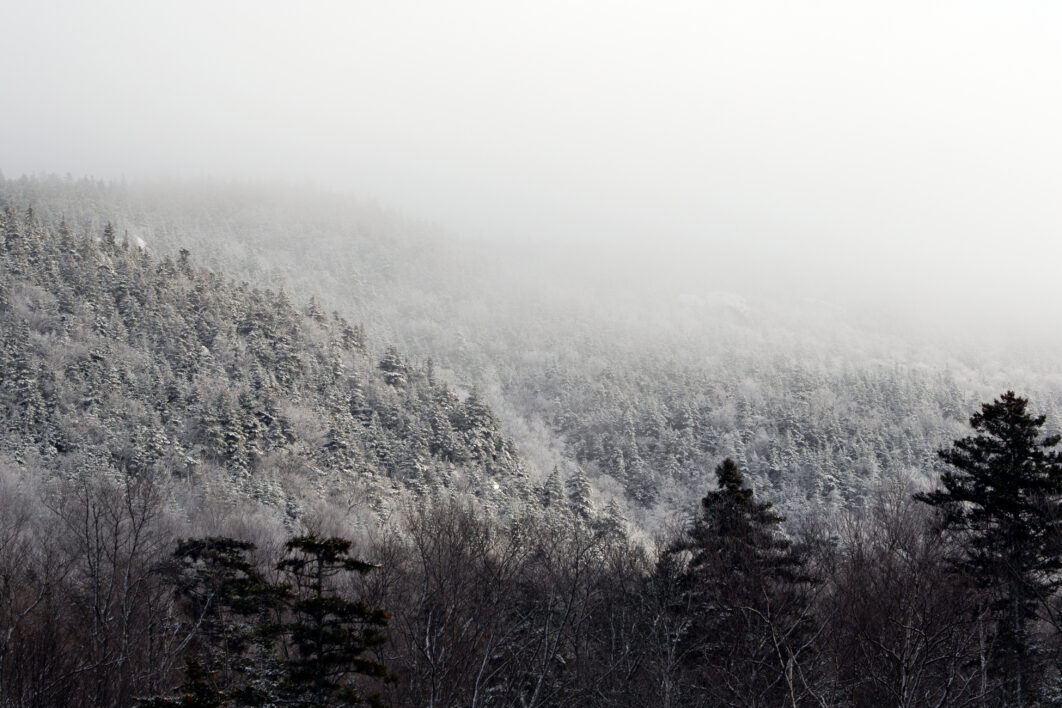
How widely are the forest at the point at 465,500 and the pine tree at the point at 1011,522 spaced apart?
0.11 meters

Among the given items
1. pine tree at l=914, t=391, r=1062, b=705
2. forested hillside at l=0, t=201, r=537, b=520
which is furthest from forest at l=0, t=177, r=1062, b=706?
forested hillside at l=0, t=201, r=537, b=520

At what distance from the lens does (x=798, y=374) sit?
139375 mm

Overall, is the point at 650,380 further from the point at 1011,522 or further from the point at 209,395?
the point at 1011,522

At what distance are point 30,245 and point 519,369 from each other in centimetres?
9326

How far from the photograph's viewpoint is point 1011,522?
1575 cm

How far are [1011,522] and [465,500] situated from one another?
51.0 metres

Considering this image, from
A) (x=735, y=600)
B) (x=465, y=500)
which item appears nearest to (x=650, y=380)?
(x=465, y=500)

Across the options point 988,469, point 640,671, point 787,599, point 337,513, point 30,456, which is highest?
point 988,469

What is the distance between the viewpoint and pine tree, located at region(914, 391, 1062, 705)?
14880 millimetres

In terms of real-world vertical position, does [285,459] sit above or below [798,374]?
below

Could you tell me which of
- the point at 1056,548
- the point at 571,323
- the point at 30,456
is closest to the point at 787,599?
the point at 1056,548

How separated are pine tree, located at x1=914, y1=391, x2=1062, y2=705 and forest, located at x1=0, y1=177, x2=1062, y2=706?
4.2 inches

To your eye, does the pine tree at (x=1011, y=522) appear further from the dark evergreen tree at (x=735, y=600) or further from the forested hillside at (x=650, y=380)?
the forested hillside at (x=650, y=380)

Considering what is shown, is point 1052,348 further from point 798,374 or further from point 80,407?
point 80,407
